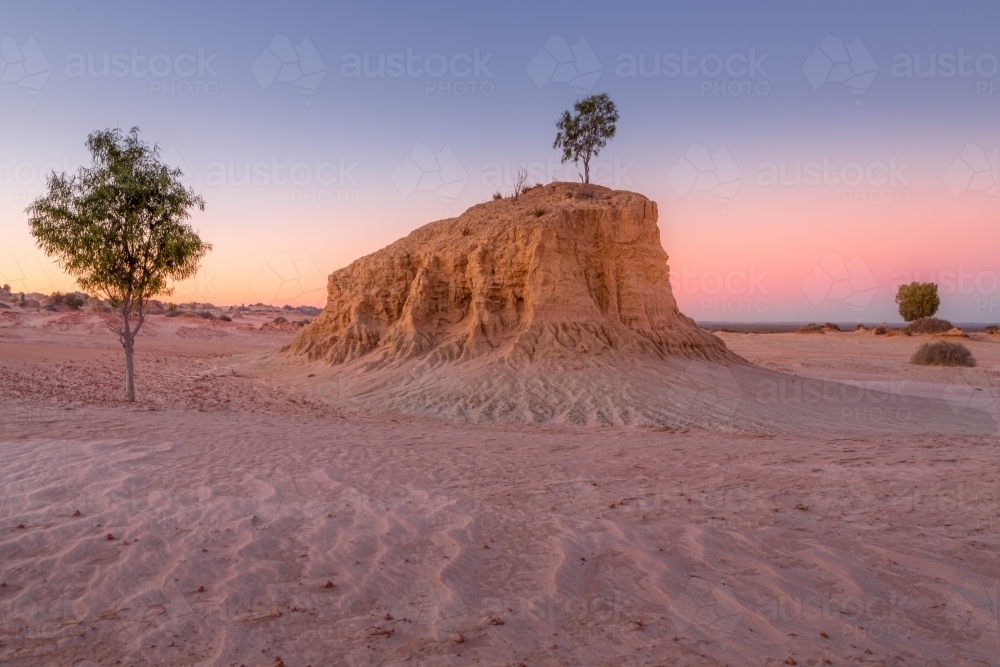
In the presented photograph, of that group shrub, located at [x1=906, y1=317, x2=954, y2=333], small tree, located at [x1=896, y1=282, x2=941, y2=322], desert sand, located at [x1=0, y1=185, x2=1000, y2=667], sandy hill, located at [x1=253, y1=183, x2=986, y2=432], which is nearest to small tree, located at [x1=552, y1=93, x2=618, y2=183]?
sandy hill, located at [x1=253, y1=183, x2=986, y2=432]

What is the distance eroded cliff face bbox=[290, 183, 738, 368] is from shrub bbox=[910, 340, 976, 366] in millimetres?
15601

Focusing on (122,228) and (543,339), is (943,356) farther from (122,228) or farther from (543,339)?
(122,228)

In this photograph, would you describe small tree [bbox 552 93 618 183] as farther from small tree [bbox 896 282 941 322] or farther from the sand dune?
small tree [bbox 896 282 941 322]

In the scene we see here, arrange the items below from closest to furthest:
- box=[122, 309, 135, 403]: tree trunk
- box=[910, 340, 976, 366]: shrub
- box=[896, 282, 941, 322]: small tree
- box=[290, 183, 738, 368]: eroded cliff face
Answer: box=[122, 309, 135, 403]: tree trunk → box=[290, 183, 738, 368]: eroded cliff face → box=[910, 340, 976, 366]: shrub → box=[896, 282, 941, 322]: small tree

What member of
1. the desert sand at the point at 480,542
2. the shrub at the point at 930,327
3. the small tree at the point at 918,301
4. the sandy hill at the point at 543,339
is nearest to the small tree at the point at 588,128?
the sandy hill at the point at 543,339

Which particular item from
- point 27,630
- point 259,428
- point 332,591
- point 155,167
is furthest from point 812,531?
point 155,167

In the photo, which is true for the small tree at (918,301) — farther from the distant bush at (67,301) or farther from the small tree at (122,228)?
the distant bush at (67,301)

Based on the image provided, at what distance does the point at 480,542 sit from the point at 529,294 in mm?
11107

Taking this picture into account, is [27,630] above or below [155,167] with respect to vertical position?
below

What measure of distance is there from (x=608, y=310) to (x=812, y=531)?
1147 centimetres

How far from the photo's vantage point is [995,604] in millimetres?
3420

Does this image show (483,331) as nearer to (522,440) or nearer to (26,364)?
(522,440)

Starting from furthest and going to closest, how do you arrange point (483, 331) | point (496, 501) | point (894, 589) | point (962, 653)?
point (483, 331) < point (496, 501) < point (894, 589) < point (962, 653)

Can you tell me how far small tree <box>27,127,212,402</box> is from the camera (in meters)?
11.8
